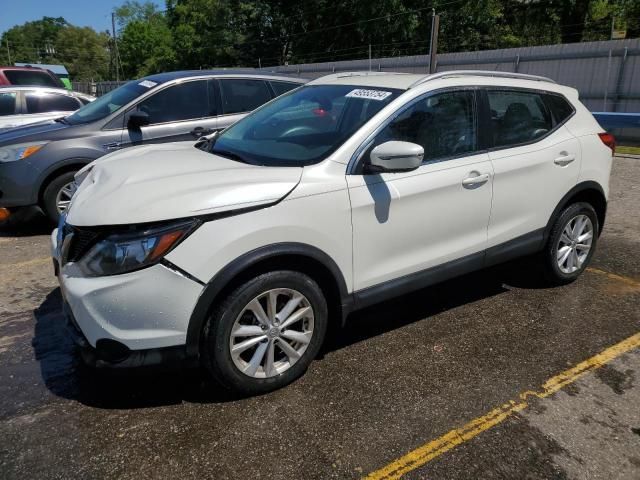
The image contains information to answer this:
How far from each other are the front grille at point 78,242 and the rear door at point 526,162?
2.60 metres

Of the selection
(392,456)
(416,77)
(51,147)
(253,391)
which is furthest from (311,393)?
(51,147)

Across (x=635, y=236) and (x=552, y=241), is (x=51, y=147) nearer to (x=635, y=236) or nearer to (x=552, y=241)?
(x=552, y=241)

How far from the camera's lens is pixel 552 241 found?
13.9 ft

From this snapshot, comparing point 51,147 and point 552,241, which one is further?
point 51,147

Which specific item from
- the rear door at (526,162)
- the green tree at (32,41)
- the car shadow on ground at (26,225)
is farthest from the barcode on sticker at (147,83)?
the green tree at (32,41)

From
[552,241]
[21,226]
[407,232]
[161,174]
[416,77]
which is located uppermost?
[416,77]

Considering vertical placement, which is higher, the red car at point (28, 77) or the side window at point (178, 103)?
the red car at point (28, 77)

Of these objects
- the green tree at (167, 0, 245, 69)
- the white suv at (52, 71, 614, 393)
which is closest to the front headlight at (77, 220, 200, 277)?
the white suv at (52, 71, 614, 393)

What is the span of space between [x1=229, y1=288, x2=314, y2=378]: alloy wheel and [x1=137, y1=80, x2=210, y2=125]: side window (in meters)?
4.00

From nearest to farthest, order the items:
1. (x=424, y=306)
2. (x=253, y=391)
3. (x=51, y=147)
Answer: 1. (x=253, y=391)
2. (x=424, y=306)
3. (x=51, y=147)

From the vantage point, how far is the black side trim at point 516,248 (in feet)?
12.6

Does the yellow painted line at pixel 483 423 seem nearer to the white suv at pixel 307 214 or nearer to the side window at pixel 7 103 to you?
the white suv at pixel 307 214

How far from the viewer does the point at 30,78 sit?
1212cm

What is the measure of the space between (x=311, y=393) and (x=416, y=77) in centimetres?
217
